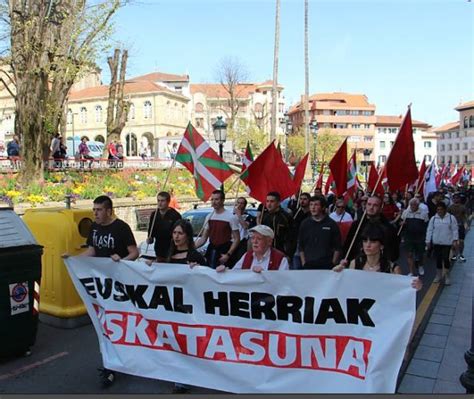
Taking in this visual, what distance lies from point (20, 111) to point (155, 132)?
5586 centimetres

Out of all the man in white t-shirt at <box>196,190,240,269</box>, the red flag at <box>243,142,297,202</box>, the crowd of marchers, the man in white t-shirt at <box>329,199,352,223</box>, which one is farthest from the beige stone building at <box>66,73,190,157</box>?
the man in white t-shirt at <box>196,190,240,269</box>

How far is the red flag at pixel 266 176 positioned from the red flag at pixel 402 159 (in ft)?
6.46

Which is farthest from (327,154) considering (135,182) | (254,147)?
(135,182)

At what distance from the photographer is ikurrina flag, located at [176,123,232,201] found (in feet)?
26.2

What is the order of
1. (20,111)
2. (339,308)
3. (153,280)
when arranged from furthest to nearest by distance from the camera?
(20,111) → (153,280) → (339,308)

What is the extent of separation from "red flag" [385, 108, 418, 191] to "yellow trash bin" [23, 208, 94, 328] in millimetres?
3886

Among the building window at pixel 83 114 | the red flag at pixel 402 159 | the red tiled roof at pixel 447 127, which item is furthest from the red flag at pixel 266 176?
the red tiled roof at pixel 447 127

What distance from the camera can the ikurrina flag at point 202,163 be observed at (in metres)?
7.98

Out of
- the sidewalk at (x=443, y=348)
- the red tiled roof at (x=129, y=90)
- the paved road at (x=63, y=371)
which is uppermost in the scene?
the red tiled roof at (x=129, y=90)

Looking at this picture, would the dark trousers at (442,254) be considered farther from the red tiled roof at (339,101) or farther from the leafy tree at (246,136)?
the red tiled roof at (339,101)

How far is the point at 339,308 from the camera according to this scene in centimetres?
411

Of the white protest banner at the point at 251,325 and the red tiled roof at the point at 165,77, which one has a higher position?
the red tiled roof at the point at 165,77

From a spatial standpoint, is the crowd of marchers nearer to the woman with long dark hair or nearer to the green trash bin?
the woman with long dark hair

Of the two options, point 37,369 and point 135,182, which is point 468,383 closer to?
point 37,369
